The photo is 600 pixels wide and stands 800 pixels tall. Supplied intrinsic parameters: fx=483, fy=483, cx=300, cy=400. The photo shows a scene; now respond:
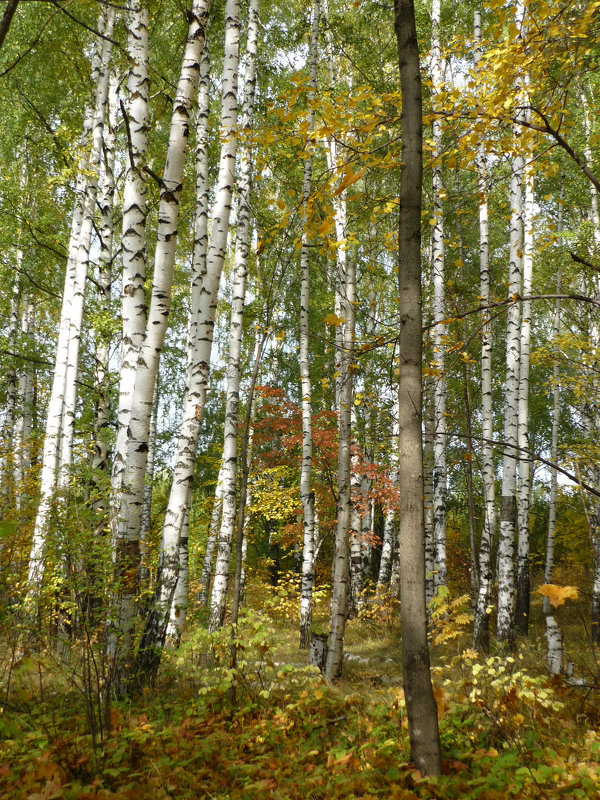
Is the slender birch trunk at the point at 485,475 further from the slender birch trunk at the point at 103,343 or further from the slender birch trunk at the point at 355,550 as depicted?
the slender birch trunk at the point at 103,343

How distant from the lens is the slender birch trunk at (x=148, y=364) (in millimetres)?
4129

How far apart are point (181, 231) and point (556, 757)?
39.6 feet

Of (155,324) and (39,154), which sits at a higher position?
(39,154)

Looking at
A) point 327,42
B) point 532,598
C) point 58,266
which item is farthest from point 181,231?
point 532,598

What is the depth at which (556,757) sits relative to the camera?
2787mm

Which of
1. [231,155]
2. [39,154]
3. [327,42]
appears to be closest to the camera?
[231,155]

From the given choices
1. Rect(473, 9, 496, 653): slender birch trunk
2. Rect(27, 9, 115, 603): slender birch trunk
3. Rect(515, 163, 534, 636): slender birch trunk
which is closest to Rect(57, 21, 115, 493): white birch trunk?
Rect(27, 9, 115, 603): slender birch trunk

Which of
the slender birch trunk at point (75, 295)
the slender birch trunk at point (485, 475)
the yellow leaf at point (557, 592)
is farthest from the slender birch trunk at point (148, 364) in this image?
the slender birch trunk at point (485, 475)

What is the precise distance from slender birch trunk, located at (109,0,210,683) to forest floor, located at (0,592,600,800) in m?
0.66

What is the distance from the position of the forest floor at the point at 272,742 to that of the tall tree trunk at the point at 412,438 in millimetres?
264

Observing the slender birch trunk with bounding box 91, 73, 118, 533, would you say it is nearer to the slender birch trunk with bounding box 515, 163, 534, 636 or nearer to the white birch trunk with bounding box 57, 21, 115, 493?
the white birch trunk with bounding box 57, 21, 115, 493

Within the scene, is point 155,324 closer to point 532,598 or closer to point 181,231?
point 181,231

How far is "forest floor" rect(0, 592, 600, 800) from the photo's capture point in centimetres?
258

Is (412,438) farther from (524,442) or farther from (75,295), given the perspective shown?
(75,295)
